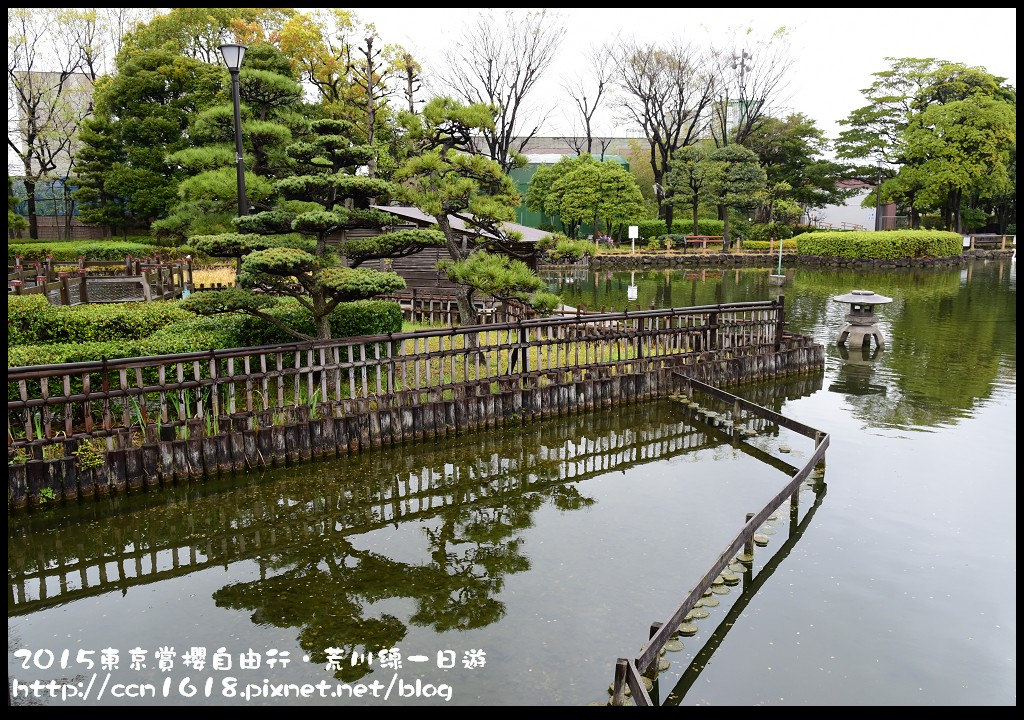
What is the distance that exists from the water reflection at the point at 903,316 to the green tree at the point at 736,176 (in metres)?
6.00

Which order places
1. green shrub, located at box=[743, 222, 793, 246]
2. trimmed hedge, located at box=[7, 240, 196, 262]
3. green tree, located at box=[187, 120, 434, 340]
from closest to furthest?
green tree, located at box=[187, 120, 434, 340]
trimmed hedge, located at box=[7, 240, 196, 262]
green shrub, located at box=[743, 222, 793, 246]

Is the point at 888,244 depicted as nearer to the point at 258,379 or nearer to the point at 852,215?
the point at 852,215

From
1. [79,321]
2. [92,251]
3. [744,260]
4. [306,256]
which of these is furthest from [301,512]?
[744,260]

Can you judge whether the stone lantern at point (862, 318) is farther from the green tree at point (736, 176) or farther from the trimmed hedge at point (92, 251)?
the green tree at point (736, 176)

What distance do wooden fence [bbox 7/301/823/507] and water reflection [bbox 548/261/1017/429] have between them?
3130 millimetres

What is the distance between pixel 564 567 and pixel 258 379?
530 centimetres

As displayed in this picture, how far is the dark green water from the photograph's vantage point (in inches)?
223

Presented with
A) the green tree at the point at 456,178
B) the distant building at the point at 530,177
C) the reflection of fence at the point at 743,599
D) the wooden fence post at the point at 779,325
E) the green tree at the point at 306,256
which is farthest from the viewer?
the distant building at the point at 530,177

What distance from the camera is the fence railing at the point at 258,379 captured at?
857 cm

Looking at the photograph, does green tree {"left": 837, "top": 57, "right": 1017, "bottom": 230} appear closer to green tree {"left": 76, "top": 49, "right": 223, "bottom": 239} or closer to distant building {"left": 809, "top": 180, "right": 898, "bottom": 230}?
distant building {"left": 809, "top": 180, "right": 898, "bottom": 230}

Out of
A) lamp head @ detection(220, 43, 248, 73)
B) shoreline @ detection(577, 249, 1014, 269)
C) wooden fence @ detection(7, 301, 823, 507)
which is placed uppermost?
lamp head @ detection(220, 43, 248, 73)

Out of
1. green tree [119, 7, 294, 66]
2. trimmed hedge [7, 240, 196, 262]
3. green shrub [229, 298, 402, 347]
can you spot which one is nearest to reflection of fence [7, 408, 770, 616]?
green shrub [229, 298, 402, 347]

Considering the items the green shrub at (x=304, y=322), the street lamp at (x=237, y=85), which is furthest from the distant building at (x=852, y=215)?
the street lamp at (x=237, y=85)
